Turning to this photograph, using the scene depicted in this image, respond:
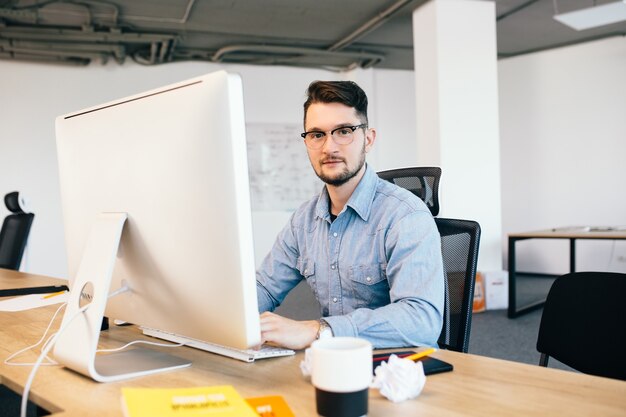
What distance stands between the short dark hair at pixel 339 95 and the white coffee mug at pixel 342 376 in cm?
84

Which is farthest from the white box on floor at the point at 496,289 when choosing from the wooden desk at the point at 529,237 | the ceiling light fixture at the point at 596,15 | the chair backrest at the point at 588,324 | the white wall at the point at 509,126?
the chair backrest at the point at 588,324

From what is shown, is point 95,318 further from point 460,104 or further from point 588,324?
point 460,104

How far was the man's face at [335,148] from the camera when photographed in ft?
4.84

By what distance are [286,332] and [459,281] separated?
65cm

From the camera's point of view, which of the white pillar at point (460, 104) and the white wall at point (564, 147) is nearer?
the white pillar at point (460, 104)

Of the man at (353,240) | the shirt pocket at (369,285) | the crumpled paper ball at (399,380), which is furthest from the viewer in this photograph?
the shirt pocket at (369,285)

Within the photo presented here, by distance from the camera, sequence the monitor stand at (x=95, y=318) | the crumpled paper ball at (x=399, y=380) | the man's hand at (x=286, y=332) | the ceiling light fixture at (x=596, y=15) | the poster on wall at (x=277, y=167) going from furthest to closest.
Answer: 1. the poster on wall at (x=277, y=167)
2. the ceiling light fixture at (x=596, y=15)
3. the man's hand at (x=286, y=332)
4. the monitor stand at (x=95, y=318)
5. the crumpled paper ball at (x=399, y=380)

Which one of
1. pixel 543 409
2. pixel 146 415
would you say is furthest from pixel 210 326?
pixel 543 409

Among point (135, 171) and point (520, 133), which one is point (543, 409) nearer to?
point (135, 171)

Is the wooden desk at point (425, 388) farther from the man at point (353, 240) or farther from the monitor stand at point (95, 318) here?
the man at point (353, 240)

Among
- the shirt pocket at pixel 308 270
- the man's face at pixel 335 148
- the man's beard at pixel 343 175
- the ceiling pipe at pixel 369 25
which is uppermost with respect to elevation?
the ceiling pipe at pixel 369 25

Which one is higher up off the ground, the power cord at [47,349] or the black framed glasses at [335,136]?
the black framed glasses at [335,136]

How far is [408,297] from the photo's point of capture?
125cm

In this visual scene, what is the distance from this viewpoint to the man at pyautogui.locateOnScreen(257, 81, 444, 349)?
50.0 inches
